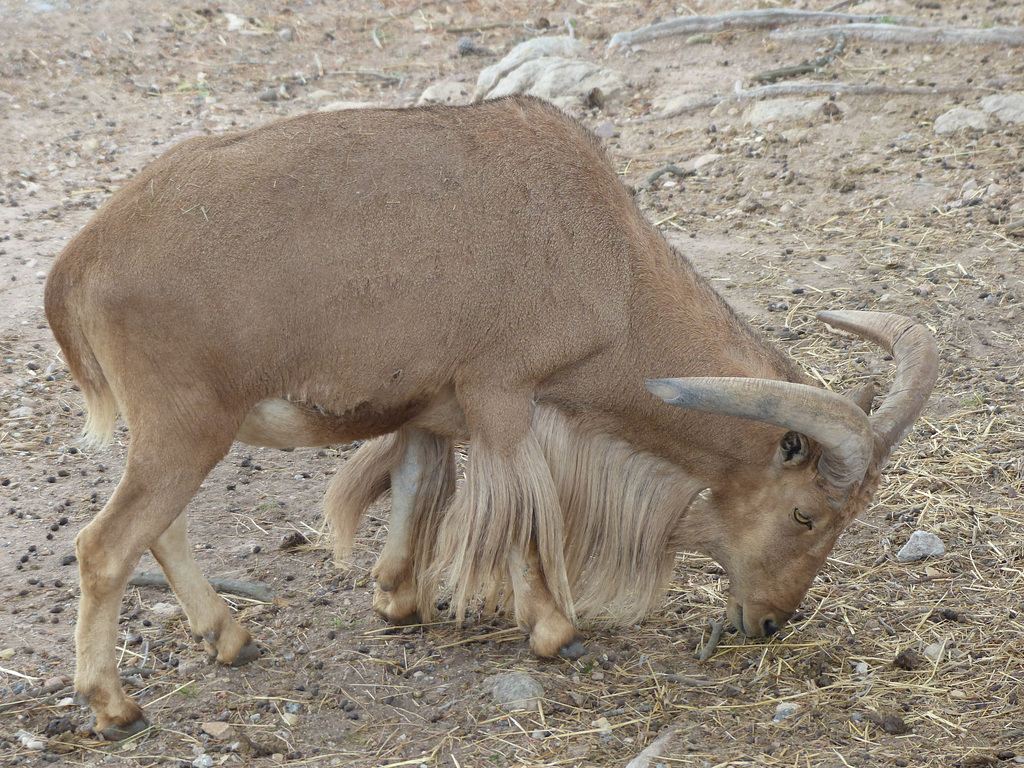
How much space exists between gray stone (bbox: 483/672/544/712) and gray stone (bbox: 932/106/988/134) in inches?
298

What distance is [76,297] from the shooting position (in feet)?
12.8

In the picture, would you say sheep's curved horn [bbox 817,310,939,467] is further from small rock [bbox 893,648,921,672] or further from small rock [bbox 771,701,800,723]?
small rock [bbox 771,701,800,723]

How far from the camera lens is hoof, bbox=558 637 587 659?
15.1ft

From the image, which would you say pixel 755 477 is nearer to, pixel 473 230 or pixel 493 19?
pixel 473 230

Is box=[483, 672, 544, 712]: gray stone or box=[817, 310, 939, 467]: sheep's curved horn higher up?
box=[817, 310, 939, 467]: sheep's curved horn

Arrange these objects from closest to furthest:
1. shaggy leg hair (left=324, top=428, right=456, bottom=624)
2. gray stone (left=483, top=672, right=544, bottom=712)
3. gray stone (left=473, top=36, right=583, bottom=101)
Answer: gray stone (left=483, top=672, right=544, bottom=712)
shaggy leg hair (left=324, top=428, right=456, bottom=624)
gray stone (left=473, top=36, right=583, bottom=101)

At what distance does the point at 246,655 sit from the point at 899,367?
3.00 metres

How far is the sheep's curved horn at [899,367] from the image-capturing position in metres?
4.27

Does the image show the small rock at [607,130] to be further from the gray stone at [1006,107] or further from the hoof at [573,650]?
the hoof at [573,650]

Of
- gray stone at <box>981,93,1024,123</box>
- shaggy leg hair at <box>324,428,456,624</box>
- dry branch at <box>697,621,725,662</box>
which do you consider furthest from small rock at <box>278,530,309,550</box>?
gray stone at <box>981,93,1024,123</box>

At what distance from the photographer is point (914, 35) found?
38.1 ft

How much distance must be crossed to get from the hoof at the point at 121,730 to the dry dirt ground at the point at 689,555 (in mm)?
35

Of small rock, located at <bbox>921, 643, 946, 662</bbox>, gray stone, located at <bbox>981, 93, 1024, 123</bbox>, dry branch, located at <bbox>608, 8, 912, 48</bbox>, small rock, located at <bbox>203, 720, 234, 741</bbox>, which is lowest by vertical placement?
small rock, located at <bbox>921, 643, 946, 662</bbox>

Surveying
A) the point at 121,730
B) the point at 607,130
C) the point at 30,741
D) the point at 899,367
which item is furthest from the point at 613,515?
the point at 607,130
